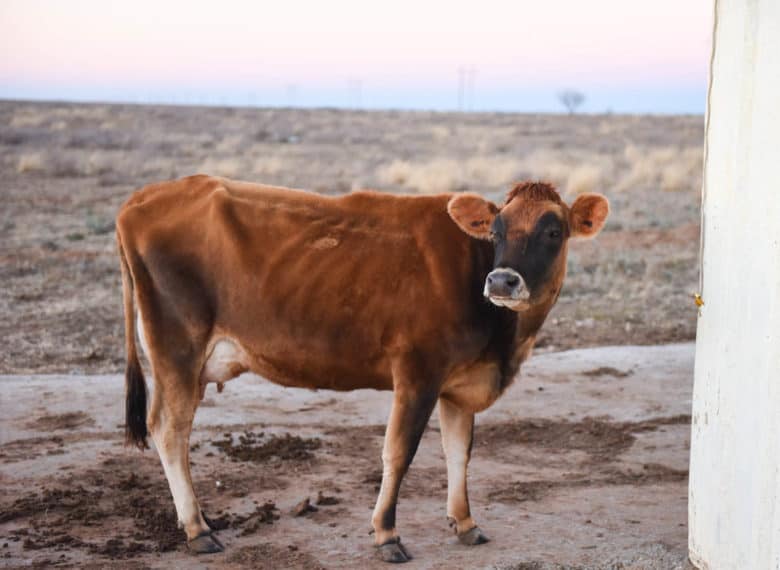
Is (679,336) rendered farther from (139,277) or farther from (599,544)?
(139,277)

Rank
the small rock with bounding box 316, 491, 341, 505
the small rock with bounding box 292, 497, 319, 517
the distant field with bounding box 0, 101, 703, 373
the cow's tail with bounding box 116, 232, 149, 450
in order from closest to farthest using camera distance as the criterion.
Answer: the cow's tail with bounding box 116, 232, 149, 450 < the small rock with bounding box 292, 497, 319, 517 < the small rock with bounding box 316, 491, 341, 505 < the distant field with bounding box 0, 101, 703, 373

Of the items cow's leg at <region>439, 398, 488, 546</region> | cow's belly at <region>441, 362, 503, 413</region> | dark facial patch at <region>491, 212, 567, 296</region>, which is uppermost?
dark facial patch at <region>491, 212, 567, 296</region>

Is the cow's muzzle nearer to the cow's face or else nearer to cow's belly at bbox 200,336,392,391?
the cow's face

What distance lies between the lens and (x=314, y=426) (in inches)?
340

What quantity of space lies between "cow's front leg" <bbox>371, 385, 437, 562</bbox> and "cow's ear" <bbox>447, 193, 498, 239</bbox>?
935mm

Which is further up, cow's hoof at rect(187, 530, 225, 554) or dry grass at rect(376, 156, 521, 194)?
dry grass at rect(376, 156, 521, 194)

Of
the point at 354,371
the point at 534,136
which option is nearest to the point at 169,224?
the point at 354,371

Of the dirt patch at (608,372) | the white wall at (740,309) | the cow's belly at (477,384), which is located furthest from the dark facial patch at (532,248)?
the dirt patch at (608,372)

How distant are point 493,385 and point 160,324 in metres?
1.97

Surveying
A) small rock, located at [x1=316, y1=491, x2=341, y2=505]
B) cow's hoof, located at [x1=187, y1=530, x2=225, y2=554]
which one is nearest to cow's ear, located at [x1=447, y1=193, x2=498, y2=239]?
small rock, located at [x1=316, y1=491, x2=341, y2=505]

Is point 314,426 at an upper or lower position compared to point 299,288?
lower

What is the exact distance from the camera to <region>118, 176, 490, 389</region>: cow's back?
598 cm

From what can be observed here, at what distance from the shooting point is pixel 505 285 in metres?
5.30

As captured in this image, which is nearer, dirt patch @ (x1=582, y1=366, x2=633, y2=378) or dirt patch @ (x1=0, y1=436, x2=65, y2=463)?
dirt patch @ (x1=0, y1=436, x2=65, y2=463)
